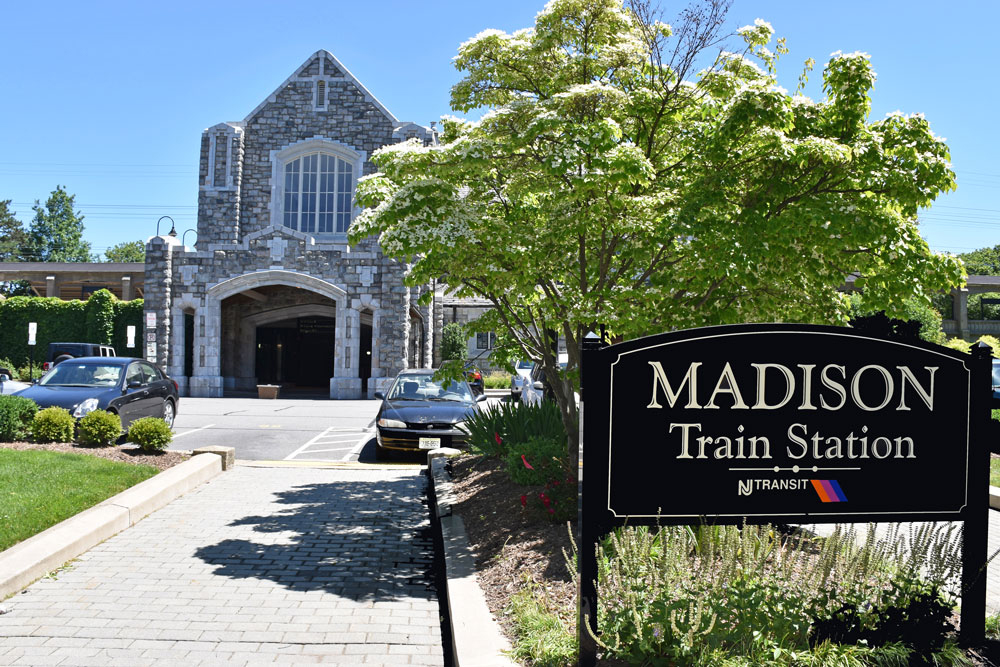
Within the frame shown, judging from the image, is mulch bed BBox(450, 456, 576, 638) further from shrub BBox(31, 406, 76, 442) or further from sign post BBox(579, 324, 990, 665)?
shrub BBox(31, 406, 76, 442)

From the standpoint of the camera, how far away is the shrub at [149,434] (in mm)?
9766

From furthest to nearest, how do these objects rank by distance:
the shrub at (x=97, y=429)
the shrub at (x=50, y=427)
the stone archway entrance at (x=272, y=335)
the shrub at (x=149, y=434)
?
the stone archway entrance at (x=272, y=335), the shrub at (x=50, y=427), the shrub at (x=97, y=429), the shrub at (x=149, y=434)

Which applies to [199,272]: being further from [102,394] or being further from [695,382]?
[695,382]

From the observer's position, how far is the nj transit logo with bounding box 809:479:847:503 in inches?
150

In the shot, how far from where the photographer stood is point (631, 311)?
6383mm

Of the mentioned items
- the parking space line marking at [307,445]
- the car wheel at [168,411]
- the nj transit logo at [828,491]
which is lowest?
the parking space line marking at [307,445]

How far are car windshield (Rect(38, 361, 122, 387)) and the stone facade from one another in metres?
14.0

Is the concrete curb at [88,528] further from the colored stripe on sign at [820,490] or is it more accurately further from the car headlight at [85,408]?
the colored stripe on sign at [820,490]

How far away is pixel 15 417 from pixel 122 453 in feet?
5.81

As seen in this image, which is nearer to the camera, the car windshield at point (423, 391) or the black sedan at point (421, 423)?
the black sedan at point (421, 423)

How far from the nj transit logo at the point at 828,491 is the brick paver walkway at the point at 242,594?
2.31m

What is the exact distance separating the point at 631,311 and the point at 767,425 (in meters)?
2.70

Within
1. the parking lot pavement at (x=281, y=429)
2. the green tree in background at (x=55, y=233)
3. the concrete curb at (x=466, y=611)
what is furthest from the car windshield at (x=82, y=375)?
the green tree in background at (x=55, y=233)

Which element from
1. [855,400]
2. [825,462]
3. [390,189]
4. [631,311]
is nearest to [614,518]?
[825,462]
